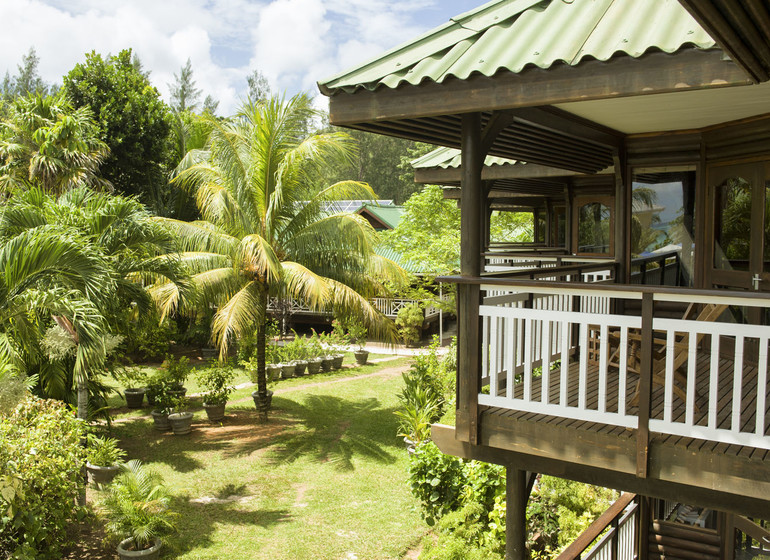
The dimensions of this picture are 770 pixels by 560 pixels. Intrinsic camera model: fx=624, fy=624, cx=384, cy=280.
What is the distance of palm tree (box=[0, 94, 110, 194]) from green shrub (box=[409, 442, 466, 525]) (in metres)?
11.4

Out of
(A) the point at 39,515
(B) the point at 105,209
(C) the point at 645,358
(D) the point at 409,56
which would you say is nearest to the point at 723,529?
(C) the point at 645,358

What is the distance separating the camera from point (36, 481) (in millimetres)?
7621

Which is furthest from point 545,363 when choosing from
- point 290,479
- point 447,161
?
point 290,479

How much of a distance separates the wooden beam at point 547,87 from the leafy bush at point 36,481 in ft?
18.9

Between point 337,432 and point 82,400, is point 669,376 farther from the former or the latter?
point 337,432

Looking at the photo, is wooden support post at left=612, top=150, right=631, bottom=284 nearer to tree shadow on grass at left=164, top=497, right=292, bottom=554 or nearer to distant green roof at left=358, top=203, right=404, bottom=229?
tree shadow on grass at left=164, top=497, right=292, bottom=554

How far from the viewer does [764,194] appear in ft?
20.9

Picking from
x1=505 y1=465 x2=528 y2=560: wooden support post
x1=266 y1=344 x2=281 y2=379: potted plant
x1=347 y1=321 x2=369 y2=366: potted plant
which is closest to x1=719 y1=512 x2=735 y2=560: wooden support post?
x1=505 y1=465 x2=528 y2=560: wooden support post

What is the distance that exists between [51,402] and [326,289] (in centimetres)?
608

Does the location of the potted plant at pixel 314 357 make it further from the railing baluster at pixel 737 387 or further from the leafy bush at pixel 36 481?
the railing baluster at pixel 737 387

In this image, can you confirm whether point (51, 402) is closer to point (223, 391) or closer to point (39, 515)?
point (39, 515)

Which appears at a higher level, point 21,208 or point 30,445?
point 21,208

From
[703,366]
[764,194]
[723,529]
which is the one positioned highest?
[764,194]

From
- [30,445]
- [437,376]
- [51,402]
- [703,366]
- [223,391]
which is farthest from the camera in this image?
[223,391]
